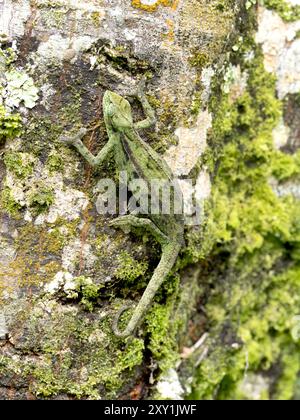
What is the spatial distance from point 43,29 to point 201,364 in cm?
229

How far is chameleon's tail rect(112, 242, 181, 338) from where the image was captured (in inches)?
128

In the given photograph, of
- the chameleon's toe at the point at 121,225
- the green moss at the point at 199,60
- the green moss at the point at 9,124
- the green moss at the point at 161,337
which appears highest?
the green moss at the point at 199,60

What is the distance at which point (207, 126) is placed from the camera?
3502 mm

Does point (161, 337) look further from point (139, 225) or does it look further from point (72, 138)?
point (72, 138)

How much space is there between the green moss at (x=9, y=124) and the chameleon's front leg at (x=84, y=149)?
253 millimetres

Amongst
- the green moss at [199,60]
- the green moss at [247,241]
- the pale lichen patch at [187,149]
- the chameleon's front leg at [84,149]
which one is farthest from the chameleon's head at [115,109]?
the green moss at [247,241]

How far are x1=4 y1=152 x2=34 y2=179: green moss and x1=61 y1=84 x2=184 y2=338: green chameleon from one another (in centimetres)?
24

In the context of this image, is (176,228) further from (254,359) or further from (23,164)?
(254,359)

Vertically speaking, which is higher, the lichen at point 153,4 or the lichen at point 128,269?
the lichen at point 153,4

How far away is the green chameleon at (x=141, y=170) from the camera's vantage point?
10.7ft

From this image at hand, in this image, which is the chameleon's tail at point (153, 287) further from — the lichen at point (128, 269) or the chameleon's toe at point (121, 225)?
the chameleon's toe at point (121, 225)

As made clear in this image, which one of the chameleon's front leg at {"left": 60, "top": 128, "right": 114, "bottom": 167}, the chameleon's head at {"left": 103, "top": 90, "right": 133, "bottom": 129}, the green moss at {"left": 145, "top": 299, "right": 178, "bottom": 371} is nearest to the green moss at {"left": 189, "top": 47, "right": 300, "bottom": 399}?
the green moss at {"left": 145, "top": 299, "right": 178, "bottom": 371}

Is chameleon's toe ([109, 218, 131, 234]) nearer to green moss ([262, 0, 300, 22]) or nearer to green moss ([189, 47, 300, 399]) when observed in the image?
green moss ([189, 47, 300, 399])

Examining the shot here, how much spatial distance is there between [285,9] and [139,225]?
1653 millimetres
